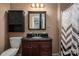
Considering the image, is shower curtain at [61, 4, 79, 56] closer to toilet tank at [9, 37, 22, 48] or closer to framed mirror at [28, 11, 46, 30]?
framed mirror at [28, 11, 46, 30]

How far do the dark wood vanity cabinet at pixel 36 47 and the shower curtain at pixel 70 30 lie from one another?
0.23 metres

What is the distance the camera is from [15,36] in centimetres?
198

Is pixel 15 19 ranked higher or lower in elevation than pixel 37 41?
higher

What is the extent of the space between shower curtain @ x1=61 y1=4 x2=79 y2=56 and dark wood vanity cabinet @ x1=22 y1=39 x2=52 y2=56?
0.23m

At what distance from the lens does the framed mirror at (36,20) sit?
195 cm

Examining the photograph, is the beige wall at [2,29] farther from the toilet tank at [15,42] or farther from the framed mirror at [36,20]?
the framed mirror at [36,20]

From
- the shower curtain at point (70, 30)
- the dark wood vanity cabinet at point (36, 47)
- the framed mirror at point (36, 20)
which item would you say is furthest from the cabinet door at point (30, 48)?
the shower curtain at point (70, 30)

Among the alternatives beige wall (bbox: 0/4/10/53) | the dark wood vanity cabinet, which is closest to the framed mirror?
the dark wood vanity cabinet

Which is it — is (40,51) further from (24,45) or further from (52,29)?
(52,29)

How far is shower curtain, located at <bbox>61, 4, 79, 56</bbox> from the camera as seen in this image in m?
1.88

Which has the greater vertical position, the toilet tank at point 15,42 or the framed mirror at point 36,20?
the framed mirror at point 36,20

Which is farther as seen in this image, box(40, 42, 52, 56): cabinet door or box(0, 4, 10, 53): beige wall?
box(40, 42, 52, 56): cabinet door

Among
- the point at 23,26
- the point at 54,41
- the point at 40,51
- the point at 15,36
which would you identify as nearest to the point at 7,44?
the point at 15,36

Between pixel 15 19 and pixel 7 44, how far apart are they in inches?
15.7
